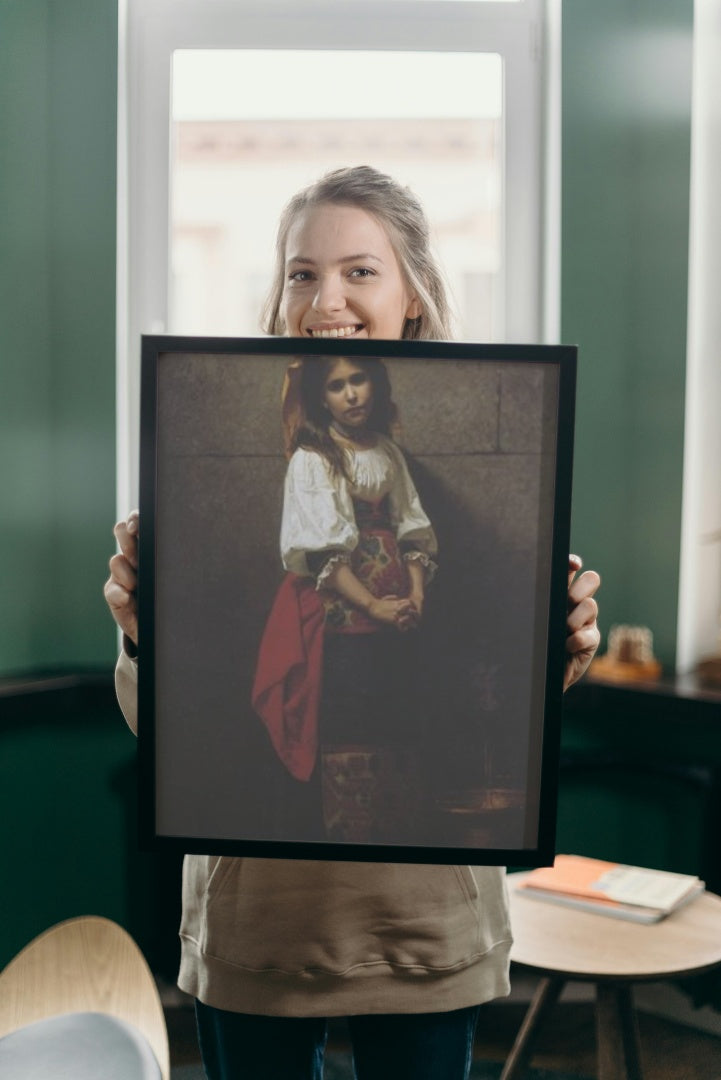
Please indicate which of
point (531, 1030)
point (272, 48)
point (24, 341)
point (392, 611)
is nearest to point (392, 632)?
point (392, 611)

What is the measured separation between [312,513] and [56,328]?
1.85m

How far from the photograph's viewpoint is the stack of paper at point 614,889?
1.83m

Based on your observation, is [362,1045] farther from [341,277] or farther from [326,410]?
[341,277]

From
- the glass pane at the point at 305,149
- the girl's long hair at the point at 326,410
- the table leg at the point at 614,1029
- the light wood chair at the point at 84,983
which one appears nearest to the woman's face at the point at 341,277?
the girl's long hair at the point at 326,410

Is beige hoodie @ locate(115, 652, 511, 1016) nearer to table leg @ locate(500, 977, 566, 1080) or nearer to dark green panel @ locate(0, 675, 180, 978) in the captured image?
table leg @ locate(500, 977, 566, 1080)

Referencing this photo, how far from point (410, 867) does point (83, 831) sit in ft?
5.57

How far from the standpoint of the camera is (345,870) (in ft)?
3.40

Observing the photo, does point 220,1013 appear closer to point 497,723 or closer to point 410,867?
point 410,867

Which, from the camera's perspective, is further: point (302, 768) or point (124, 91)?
point (124, 91)

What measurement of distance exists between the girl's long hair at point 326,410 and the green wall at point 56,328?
1713 mm

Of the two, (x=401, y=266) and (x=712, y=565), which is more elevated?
(x=401, y=266)

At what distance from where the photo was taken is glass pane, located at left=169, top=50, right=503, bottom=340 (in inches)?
101

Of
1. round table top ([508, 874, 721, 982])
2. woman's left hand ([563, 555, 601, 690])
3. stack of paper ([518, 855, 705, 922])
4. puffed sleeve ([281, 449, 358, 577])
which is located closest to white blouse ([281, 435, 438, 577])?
puffed sleeve ([281, 449, 358, 577])

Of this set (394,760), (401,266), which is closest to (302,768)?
(394,760)
